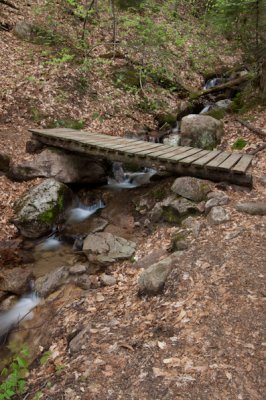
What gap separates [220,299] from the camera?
4320 millimetres

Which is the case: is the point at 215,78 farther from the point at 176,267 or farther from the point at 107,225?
the point at 176,267

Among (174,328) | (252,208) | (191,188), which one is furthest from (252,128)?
(174,328)

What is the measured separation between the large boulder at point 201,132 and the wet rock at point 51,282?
6.13 metres

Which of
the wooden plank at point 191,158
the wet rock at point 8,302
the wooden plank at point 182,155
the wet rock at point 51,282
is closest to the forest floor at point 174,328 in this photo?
the wet rock at point 51,282

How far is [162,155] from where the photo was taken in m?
7.59

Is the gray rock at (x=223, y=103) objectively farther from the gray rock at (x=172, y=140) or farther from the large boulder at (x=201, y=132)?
the large boulder at (x=201, y=132)

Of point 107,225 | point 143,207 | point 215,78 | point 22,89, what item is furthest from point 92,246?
point 215,78

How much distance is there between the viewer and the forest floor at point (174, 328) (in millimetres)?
3402

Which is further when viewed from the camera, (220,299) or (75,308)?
(75,308)

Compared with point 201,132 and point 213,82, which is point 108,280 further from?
point 213,82

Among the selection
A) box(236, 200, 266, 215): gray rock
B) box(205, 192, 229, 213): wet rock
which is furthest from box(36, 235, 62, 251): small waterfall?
box(236, 200, 266, 215): gray rock

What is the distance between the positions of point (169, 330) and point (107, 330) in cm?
94

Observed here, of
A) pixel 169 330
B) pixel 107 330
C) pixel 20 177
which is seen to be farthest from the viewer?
pixel 20 177

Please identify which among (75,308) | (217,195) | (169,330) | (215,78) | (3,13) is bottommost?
(75,308)
